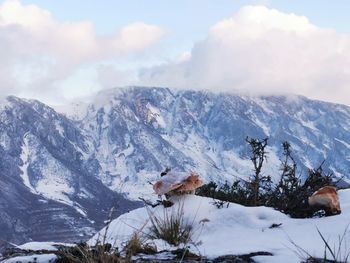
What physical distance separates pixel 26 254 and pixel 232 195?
6219 mm

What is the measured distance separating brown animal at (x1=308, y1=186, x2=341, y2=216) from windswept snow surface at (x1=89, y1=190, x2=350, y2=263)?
0.49 ft

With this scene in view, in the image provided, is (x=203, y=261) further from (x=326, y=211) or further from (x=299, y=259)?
(x=326, y=211)

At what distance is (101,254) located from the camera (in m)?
4.73

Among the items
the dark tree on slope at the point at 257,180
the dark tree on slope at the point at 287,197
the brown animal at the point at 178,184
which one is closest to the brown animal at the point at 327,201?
the dark tree on slope at the point at 287,197

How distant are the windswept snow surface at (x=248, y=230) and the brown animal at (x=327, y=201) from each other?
15 centimetres

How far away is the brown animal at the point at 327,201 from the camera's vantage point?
7.48 m

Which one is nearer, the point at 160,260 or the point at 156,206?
the point at 160,260

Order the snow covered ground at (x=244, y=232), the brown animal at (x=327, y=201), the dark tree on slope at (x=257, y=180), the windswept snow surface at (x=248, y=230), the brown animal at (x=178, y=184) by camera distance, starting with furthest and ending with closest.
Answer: the dark tree on slope at (x=257, y=180), the brown animal at (x=178, y=184), the brown animal at (x=327, y=201), the windswept snow surface at (x=248, y=230), the snow covered ground at (x=244, y=232)

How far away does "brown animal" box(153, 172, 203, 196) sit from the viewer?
855 centimetres

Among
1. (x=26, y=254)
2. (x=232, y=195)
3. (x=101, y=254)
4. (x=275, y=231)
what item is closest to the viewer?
(x=101, y=254)

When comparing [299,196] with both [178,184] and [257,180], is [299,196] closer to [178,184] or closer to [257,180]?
[178,184]

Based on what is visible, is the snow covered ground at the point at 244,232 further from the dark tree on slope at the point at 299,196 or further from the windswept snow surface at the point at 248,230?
the dark tree on slope at the point at 299,196

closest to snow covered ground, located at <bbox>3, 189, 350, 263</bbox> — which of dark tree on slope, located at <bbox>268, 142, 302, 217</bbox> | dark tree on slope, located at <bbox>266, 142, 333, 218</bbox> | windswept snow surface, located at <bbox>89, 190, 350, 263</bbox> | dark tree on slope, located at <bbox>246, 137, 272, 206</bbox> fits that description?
windswept snow surface, located at <bbox>89, 190, 350, 263</bbox>

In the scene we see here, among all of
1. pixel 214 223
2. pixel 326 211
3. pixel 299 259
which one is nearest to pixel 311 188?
pixel 326 211
